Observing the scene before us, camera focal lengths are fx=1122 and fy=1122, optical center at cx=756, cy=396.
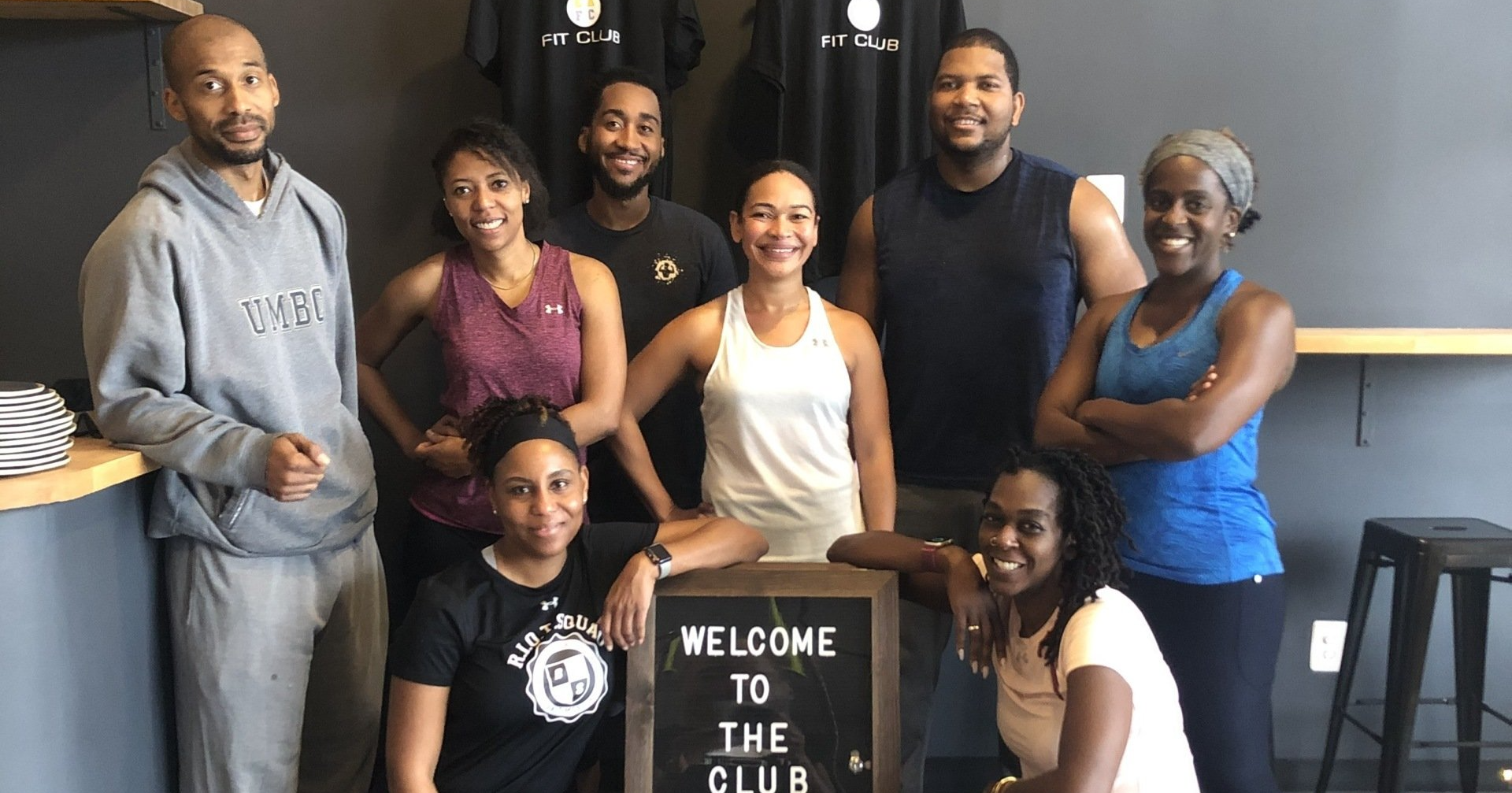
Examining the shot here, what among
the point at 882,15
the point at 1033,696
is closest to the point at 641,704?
the point at 1033,696

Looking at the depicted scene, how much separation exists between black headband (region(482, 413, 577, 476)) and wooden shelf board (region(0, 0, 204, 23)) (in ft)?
5.02

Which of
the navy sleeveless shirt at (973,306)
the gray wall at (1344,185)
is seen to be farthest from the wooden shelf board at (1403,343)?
the navy sleeveless shirt at (973,306)

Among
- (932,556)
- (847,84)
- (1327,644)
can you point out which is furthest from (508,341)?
(1327,644)

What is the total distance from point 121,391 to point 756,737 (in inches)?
44.5

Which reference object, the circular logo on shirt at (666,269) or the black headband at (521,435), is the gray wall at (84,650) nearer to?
the black headband at (521,435)

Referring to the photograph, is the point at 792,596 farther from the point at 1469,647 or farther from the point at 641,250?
the point at 1469,647

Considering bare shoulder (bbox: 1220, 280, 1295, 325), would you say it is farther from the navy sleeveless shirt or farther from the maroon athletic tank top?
the maroon athletic tank top

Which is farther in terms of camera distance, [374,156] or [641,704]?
[374,156]

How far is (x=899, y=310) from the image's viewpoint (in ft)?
7.38

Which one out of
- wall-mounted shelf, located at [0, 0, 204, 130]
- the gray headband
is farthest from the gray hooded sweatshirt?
the gray headband

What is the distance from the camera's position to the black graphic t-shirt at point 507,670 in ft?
5.49

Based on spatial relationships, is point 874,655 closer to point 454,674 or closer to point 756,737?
point 756,737

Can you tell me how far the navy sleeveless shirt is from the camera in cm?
219

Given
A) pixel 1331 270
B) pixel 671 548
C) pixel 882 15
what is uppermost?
pixel 882 15
